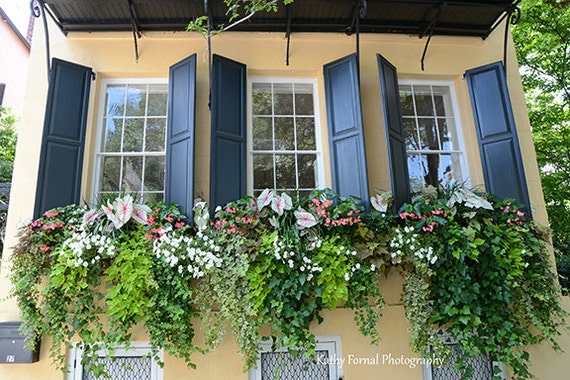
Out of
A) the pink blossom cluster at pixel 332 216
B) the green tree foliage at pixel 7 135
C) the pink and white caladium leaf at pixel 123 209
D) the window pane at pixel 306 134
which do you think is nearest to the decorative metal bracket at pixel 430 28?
the window pane at pixel 306 134

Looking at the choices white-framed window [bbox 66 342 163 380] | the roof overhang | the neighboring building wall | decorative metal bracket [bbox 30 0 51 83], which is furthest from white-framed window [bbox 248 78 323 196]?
the neighboring building wall

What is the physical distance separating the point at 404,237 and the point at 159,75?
3051 mm

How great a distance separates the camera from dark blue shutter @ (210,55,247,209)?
3309 mm

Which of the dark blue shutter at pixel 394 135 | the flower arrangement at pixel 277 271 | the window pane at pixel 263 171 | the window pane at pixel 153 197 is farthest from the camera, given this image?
the window pane at pixel 263 171

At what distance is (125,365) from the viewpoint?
315 centimetres

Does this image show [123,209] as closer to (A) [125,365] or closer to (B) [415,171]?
(A) [125,365]

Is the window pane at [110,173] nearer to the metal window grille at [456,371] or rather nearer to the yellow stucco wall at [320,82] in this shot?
the yellow stucco wall at [320,82]

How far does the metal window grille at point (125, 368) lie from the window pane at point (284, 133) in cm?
243

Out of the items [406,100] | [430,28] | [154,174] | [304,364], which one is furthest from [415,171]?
[154,174]

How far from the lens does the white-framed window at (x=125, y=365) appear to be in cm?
312

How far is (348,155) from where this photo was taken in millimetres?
3508

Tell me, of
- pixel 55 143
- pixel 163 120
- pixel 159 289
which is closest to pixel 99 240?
pixel 159 289

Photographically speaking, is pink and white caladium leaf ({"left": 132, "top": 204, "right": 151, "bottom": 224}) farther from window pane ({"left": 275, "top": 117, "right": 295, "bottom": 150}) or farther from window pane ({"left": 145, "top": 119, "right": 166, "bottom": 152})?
window pane ({"left": 275, "top": 117, "right": 295, "bottom": 150})

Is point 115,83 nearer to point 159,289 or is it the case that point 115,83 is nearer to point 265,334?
point 159,289
